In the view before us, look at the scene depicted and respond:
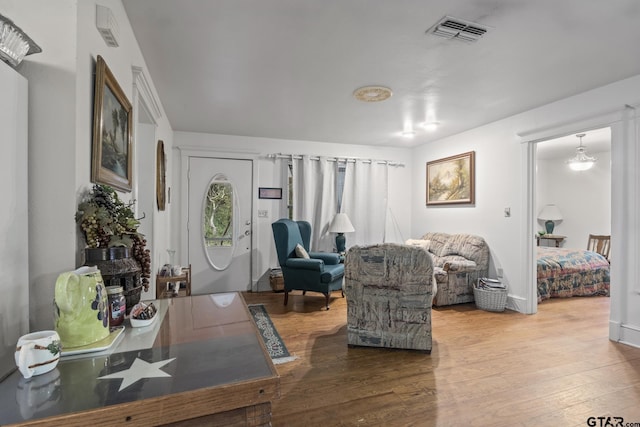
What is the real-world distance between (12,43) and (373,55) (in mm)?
2046

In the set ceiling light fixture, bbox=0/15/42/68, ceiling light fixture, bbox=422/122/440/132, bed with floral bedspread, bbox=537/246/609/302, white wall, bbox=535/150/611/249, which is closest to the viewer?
ceiling light fixture, bbox=0/15/42/68

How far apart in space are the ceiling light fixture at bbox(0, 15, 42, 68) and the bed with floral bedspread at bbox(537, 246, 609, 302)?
506cm

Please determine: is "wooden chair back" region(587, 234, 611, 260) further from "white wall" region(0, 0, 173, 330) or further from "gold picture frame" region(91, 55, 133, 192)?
"white wall" region(0, 0, 173, 330)

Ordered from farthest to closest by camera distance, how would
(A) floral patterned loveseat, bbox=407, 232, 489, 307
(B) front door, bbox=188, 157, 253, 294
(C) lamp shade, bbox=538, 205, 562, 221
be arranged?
(C) lamp shade, bbox=538, 205, 562, 221 → (B) front door, bbox=188, 157, 253, 294 → (A) floral patterned loveseat, bbox=407, 232, 489, 307

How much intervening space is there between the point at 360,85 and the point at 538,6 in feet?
4.60

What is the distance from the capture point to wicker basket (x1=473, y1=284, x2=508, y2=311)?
144 inches

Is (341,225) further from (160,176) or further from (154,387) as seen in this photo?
(154,387)

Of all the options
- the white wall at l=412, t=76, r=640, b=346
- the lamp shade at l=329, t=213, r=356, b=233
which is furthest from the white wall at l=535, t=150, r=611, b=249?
the lamp shade at l=329, t=213, r=356, b=233

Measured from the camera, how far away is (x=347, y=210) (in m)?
5.16

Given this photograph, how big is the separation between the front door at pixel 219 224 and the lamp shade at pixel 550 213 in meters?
6.24

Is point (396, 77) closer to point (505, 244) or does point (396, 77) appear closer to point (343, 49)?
point (343, 49)

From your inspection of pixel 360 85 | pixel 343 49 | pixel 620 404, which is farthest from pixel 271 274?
A: pixel 620 404

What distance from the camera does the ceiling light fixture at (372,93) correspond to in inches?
114

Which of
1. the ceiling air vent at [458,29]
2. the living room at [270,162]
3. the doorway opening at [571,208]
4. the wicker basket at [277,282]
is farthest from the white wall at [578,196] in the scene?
the ceiling air vent at [458,29]
